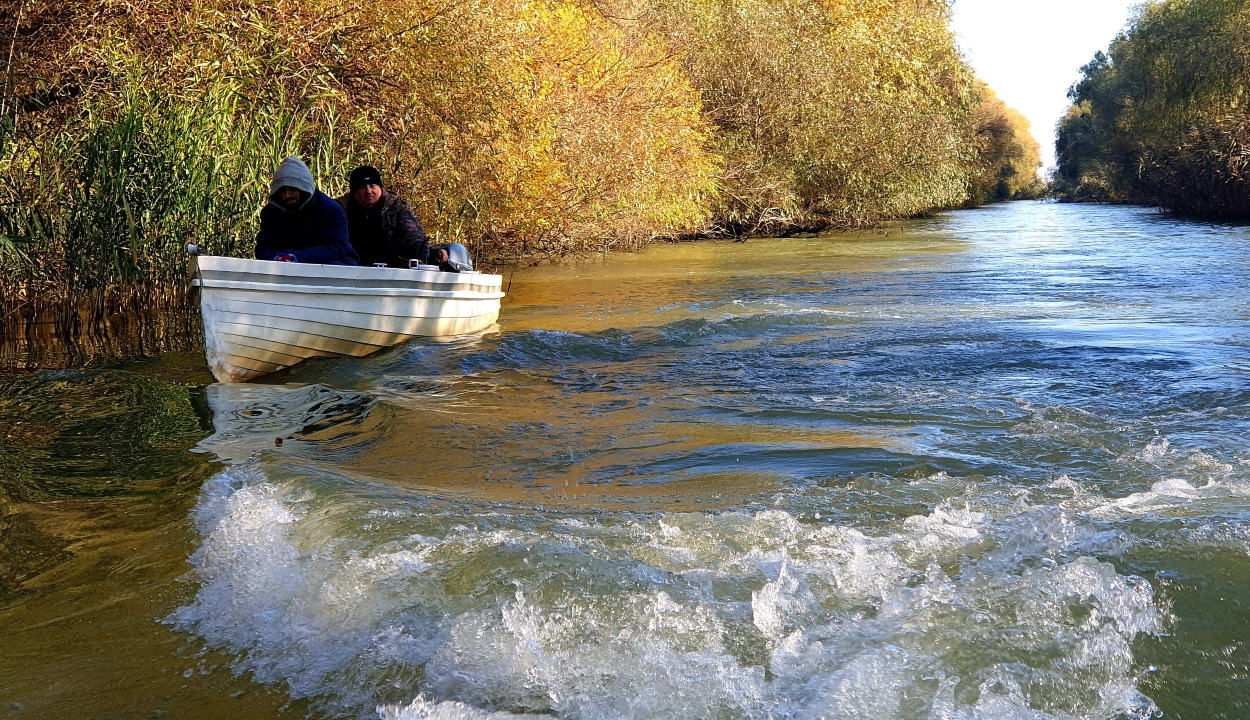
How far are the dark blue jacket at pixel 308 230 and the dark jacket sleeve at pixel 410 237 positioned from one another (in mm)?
1072

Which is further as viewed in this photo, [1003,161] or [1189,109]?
[1003,161]

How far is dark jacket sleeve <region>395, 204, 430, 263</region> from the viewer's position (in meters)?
9.51

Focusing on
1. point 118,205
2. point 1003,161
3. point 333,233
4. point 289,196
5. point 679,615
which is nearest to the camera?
point 679,615

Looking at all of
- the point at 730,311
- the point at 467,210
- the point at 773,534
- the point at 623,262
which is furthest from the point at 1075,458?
the point at 623,262

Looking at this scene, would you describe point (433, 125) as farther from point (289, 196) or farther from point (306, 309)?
point (306, 309)

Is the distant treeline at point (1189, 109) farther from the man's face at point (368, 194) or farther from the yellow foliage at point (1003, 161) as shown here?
the man's face at point (368, 194)

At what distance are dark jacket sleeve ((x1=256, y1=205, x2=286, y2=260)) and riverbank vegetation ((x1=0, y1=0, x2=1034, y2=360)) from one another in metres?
1.28

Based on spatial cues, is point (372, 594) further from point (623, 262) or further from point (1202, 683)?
point (623, 262)

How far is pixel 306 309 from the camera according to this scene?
309 inches

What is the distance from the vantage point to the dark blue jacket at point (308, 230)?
8.29 meters

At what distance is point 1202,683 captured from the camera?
9.49 feet

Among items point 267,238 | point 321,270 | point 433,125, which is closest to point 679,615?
point 321,270

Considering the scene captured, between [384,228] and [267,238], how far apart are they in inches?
54.4

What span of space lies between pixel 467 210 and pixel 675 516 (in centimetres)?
1069
